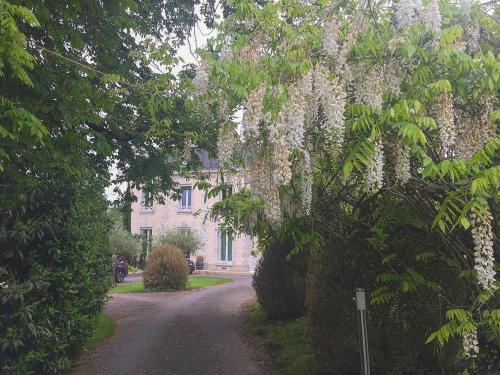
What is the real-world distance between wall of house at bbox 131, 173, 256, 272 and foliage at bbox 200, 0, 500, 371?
95.1 ft

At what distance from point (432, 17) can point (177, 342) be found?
8.14m

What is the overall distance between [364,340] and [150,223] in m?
35.4

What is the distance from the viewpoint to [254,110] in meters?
4.79

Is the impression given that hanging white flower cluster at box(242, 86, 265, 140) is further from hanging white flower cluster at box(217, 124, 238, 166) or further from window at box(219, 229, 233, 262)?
window at box(219, 229, 233, 262)

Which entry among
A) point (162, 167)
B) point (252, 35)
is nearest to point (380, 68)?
point (252, 35)

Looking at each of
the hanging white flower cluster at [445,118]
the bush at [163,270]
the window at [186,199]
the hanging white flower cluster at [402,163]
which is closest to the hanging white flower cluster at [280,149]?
the hanging white flower cluster at [402,163]

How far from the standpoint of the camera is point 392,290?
6.42 meters

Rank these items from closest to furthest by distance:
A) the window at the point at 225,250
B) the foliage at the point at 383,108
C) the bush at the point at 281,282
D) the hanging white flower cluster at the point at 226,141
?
the foliage at the point at 383,108, the hanging white flower cluster at the point at 226,141, the bush at the point at 281,282, the window at the point at 225,250

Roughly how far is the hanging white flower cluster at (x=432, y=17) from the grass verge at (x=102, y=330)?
7.74 meters

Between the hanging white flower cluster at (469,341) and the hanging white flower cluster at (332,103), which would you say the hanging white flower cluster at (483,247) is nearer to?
the hanging white flower cluster at (469,341)

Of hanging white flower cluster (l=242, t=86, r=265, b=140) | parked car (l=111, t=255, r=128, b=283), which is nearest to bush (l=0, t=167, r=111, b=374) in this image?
hanging white flower cluster (l=242, t=86, r=265, b=140)

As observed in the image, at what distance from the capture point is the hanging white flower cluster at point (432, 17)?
464 centimetres

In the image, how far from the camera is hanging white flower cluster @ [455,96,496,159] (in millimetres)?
4852

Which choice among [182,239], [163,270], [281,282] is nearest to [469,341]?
[281,282]
